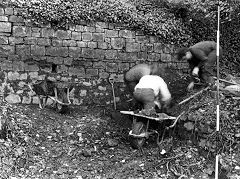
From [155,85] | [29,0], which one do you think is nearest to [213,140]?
[155,85]

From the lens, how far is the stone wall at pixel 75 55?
631 cm

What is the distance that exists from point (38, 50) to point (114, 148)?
2461 millimetres

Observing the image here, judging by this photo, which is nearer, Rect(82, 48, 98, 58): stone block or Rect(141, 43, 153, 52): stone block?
Rect(82, 48, 98, 58): stone block

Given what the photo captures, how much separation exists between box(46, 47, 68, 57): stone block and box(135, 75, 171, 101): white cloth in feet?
6.15

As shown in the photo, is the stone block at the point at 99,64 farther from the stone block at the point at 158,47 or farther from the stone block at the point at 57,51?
the stone block at the point at 158,47

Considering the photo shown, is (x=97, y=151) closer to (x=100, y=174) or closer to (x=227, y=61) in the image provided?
(x=100, y=174)

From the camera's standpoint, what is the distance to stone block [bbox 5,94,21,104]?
20.5 feet

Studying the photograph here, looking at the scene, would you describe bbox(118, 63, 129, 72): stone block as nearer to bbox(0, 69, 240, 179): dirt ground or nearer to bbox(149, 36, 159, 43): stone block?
bbox(149, 36, 159, 43): stone block

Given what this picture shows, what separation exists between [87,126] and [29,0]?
2.64m

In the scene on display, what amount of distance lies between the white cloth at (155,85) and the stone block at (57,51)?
6.15 feet

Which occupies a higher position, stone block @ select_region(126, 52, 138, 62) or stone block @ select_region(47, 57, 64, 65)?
stone block @ select_region(126, 52, 138, 62)

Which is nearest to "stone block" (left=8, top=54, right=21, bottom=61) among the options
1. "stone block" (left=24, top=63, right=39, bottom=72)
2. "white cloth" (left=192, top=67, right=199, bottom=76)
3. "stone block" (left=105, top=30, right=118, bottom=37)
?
"stone block" (left=24, top=63, right=39, bottom=72)

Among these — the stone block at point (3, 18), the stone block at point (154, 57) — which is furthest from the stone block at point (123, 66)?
the stone block at point (3, 18)

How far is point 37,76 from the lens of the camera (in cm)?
650
